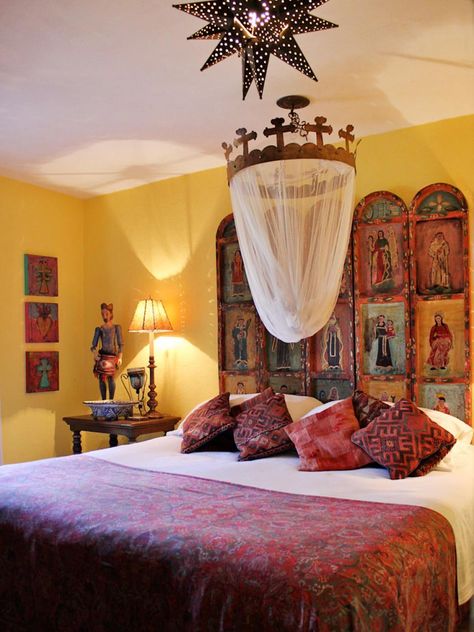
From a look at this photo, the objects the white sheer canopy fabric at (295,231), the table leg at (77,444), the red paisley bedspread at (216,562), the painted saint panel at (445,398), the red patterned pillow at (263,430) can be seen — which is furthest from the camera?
the table leg at (77,444)

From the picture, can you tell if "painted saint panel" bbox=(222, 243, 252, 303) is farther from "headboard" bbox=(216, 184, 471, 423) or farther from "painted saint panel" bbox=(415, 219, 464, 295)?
"painted saint panel" bbox=(415, 219, 464, 295)

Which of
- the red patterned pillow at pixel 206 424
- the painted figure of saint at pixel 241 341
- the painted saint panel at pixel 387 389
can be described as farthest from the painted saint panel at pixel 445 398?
the painted figure of saint at pixel 241 341

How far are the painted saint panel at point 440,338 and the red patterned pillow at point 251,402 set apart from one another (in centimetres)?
95

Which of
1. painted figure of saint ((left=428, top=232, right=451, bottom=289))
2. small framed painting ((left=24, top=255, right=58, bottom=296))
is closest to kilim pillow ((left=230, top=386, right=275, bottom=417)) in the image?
painted figure of saint ((left=428, top=232, right=451, bottom=289))

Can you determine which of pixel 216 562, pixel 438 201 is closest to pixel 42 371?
pixel 438 201

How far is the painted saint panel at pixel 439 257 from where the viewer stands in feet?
12.5

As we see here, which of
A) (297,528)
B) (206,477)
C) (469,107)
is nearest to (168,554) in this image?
(297,528)

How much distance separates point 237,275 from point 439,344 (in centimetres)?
158

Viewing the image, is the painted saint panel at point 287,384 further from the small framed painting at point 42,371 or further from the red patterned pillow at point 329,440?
the small framed painting at point 42,371

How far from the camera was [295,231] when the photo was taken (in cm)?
346

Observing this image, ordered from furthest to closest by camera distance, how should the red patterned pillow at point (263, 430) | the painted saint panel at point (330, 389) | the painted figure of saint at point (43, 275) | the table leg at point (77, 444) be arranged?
the painted figure of saint at point (43, 275), the table leg at point (77, 444), the painted saint panel at point (330, 389), the red patterned pillow at point (263, 430)

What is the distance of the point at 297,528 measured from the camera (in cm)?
218

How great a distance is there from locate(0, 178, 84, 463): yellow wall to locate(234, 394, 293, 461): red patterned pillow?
2.13 m

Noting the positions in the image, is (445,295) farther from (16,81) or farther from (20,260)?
(20,260)
